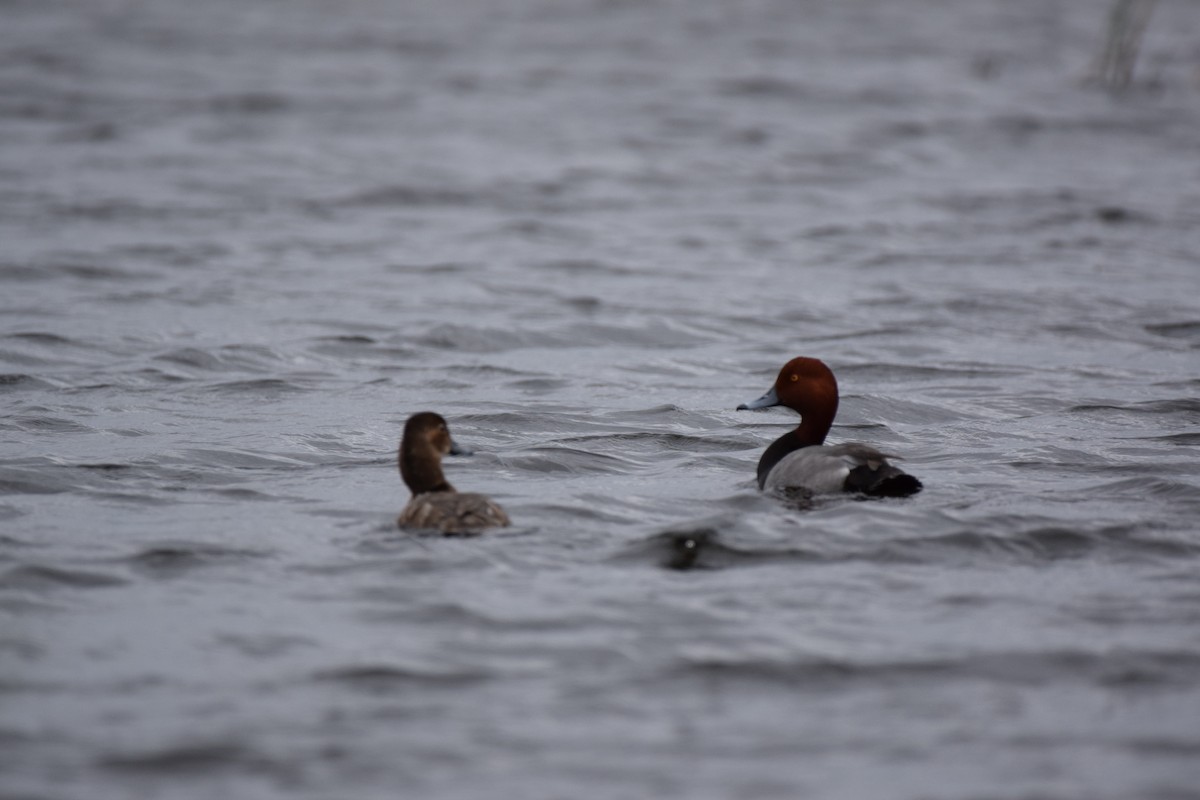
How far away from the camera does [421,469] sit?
8.96m

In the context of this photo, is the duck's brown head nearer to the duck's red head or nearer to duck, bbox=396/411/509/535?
duck, bbox=396/411/509/535

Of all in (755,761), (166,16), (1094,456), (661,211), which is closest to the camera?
(755,761)

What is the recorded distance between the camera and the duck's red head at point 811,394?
10.5m

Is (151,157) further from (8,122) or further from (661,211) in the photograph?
(661,211)

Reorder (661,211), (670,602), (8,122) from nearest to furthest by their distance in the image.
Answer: (670,602), (661,211), (8,122)

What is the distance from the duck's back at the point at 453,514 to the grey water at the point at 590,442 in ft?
0.39

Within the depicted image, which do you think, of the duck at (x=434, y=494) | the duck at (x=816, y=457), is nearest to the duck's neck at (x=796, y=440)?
the duck at (x=816, y=457)

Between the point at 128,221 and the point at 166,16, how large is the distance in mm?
19867

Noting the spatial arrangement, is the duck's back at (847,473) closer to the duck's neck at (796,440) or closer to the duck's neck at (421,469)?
the duck's neck at (796,440)

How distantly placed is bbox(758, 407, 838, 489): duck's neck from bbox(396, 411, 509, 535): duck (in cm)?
172

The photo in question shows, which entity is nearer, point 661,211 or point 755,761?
point 755,761

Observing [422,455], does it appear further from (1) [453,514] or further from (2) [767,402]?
(2) [767,402]

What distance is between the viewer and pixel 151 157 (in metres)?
24.7

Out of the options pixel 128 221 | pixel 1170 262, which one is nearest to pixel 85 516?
pixel 128 221
